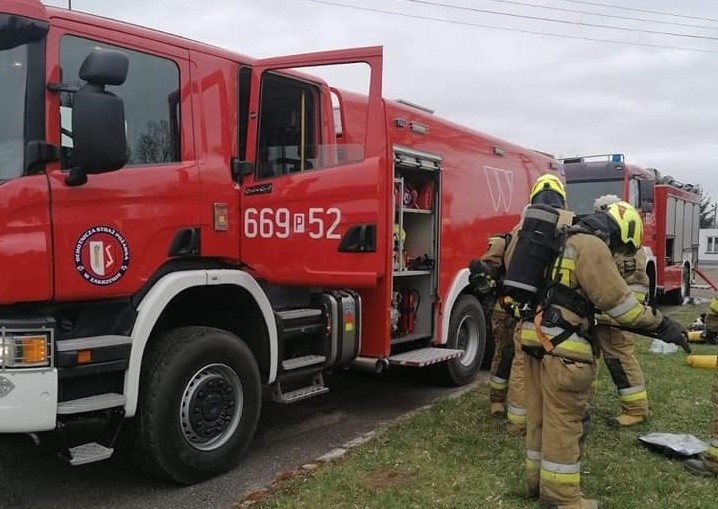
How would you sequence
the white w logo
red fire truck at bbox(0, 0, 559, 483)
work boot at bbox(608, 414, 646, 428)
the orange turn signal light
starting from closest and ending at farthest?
1. red fire truck at bbox(0, 0, 559, 483)
2. the orange turn signal light
3. work boot at bbox(608, 414, 646, 428)
4. the white w logo

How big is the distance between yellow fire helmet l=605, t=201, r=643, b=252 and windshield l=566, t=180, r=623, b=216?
8109mm

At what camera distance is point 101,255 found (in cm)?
389

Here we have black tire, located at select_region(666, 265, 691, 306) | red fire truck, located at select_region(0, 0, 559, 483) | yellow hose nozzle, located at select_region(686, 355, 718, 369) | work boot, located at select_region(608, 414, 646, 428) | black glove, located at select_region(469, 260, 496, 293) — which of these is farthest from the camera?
black tire, located at select_region(666, 265, 691, 306)

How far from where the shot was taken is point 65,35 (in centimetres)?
378

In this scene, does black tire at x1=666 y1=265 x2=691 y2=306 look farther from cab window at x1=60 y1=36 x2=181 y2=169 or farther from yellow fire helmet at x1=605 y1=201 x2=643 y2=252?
cab window at x1=60 y1=36 x2=181 y2=169

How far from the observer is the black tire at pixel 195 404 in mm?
4066

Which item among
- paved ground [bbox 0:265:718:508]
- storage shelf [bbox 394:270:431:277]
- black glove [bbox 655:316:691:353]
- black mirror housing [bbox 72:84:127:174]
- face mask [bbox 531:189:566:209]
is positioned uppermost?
black mirror housing [bbox 72:84:127:174]

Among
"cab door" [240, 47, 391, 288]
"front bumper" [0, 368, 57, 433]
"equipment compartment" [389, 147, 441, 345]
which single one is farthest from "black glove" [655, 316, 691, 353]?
"front bumper" [0, 368, 57, 433]

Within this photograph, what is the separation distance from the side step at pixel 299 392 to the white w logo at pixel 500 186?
3.08 m

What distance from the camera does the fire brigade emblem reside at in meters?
3.78

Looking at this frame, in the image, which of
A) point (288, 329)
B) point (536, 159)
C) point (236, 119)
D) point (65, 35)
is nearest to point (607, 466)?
point (288, 329)

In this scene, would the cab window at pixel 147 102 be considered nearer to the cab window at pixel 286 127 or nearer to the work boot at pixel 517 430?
the cab window at pixel 286 127

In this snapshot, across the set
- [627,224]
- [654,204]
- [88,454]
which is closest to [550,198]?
[627,224]

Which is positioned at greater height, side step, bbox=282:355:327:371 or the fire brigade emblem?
the fire brigade emblem
